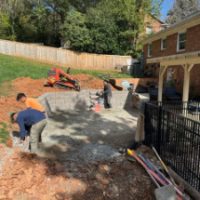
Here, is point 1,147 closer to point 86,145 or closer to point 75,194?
point 75,194

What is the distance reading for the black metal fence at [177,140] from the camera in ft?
15.4

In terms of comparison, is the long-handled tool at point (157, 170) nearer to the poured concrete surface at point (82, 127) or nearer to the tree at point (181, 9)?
the poured concrete surface at point (82, 127)

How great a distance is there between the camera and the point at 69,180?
183 inches

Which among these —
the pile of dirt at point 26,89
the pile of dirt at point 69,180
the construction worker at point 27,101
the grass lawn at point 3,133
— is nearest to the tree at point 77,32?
the pile of dirt at point 26,89

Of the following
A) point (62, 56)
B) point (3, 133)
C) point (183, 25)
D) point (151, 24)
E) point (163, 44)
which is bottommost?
point (3, 133)

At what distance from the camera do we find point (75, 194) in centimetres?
430

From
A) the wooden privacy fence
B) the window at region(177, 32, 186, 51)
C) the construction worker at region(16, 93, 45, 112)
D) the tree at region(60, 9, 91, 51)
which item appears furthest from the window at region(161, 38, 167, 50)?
the construction worker at region(16, 93, 45, 112)

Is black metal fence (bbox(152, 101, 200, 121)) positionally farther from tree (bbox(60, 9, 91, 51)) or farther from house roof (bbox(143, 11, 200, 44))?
tree (bbox(60, 9, 91, 51))

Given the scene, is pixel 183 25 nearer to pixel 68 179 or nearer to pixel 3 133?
pixel 3 133

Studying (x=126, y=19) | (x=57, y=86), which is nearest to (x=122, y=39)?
(x=126, y=19)

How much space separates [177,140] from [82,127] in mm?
4967

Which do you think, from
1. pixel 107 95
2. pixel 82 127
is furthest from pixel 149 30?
pixel 82 127

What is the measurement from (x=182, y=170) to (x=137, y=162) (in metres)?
1.06

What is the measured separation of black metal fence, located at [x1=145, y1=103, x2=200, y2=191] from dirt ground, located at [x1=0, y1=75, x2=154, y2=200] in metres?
0.81
